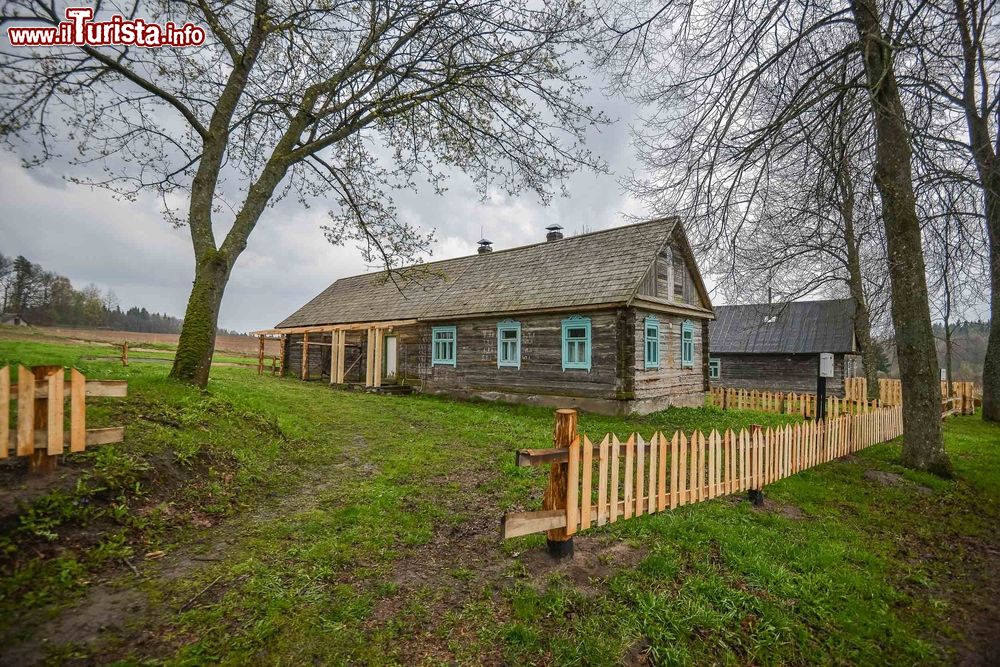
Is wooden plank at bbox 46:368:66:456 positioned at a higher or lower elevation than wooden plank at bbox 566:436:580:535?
higher

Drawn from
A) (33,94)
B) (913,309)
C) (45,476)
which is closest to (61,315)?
(33,94)

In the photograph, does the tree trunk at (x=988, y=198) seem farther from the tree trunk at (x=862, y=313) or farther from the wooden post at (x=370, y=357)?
the wooden post at (x=370, y=357)

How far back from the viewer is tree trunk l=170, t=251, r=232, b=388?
28.2 ft

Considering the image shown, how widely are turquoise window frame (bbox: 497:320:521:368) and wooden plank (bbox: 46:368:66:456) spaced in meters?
12.4

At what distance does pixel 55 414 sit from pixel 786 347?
27039 millimetres

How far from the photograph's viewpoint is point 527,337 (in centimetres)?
1547

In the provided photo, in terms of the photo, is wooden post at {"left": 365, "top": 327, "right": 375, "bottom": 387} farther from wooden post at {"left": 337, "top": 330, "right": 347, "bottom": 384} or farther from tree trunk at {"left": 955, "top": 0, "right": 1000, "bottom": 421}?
tree trunk at {"left": 955, "top": 0, "right": 1000, "bottom": 421}

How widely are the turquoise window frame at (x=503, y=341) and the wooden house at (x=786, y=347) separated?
12789 millimetres

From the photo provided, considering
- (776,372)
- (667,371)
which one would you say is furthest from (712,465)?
(776,372)

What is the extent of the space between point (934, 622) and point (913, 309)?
252 inches

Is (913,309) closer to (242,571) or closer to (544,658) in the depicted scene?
(544,658)

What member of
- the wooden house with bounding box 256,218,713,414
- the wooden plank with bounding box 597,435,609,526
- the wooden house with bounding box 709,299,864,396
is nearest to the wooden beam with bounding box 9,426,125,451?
the wooden plank with bounding box 597,435,609,526

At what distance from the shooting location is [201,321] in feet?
28.8

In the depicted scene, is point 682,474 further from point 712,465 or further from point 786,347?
point 786,347
